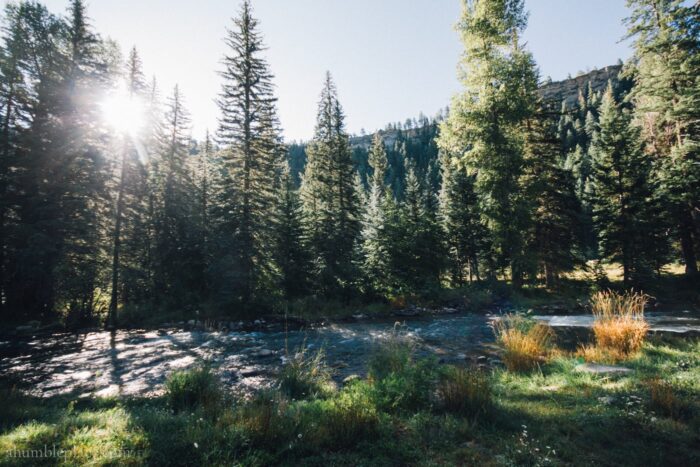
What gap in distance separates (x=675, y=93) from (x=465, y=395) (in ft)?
89.4

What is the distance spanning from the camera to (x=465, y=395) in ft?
15.2

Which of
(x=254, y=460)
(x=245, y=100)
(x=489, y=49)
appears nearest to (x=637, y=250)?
(x=489, y=49)

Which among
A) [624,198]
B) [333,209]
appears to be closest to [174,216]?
[333,209]

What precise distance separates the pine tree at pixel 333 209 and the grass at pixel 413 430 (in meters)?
16.8

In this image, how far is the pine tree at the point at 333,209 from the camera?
22.2m

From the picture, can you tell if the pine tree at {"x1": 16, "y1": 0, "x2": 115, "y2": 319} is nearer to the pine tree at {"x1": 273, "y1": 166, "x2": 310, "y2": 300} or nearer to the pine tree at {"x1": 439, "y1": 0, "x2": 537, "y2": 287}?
the pine tree at {"x1": 273, "y1": 166, "x2": 310, "y2": 300}

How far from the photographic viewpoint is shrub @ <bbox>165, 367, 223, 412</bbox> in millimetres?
Result: 5578

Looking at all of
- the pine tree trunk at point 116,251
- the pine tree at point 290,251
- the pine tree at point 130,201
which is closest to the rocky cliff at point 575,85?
the pine tree at point 290,251

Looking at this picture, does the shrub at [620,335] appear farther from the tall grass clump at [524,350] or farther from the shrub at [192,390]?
the shrub at [192,390]

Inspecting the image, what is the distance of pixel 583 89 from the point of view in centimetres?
16700

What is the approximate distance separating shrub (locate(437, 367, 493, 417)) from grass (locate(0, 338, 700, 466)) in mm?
18

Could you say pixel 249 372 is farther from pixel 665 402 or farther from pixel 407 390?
pixel 665 402

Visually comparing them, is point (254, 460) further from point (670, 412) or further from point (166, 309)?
point (166, 309)

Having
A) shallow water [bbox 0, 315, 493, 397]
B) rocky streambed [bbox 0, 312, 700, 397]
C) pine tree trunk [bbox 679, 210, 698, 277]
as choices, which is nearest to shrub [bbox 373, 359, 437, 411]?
rocky streambed [bbox 0, 312, 700, 397]
